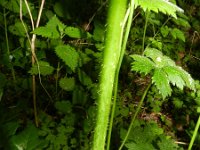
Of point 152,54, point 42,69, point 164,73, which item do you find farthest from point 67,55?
point 164,73

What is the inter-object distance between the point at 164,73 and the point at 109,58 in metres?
0.49

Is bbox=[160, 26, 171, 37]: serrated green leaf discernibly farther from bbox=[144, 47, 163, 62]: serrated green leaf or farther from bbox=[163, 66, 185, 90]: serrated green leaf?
bbox=[163, 66, 185, 90]: serrated green leaf

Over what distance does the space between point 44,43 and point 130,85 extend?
0.94 m

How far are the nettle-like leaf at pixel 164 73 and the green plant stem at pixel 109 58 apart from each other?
36 centimetres

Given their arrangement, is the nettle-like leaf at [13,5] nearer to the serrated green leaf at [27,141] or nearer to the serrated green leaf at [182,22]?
the serrated green leaf at [27,141]

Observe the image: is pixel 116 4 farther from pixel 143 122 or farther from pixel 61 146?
pixel 143 122

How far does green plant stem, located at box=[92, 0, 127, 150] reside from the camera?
608 mm

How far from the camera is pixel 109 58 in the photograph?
2.12 feet

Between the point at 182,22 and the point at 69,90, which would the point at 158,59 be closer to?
the point at 69,90

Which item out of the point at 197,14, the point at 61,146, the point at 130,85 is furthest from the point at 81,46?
the point at 197,14

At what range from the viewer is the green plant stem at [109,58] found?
0.61m

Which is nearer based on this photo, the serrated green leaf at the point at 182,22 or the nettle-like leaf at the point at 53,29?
the nettle-like leaf at the point at 53,29

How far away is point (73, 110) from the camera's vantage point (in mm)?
2496

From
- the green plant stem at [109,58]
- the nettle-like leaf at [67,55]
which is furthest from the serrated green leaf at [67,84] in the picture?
the green plant stem at [109,58]
